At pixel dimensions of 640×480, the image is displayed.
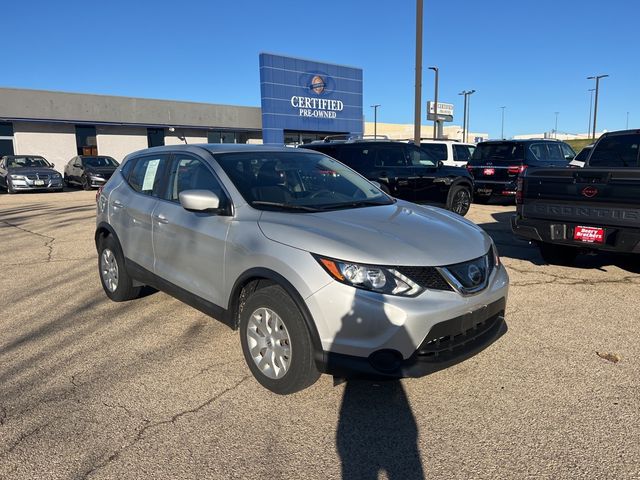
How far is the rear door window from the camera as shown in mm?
6410

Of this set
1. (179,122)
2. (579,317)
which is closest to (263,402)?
(579,317)

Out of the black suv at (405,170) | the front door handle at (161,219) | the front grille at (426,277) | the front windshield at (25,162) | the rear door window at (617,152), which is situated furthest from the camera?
the front windshield at (25,162)

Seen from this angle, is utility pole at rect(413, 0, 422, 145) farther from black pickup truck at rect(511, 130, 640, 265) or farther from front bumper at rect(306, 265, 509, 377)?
front bumper at rect(306, 265, 509, 377)

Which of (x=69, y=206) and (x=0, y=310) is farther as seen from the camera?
(x=69, y=206)

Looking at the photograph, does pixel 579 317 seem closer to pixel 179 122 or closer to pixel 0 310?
pixel 0 310

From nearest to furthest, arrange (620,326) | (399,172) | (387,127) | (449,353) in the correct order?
(449,353)
(620,326)
(399,172)
(387,127)

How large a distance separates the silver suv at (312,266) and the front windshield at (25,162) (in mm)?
17951

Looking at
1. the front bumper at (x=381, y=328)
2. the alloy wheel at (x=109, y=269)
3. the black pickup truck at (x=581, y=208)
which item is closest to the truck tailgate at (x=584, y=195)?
the black pickup truck at (x=581, y=208)

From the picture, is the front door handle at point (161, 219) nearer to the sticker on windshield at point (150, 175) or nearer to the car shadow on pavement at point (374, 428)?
the sticker on windshield at point (150, 175)

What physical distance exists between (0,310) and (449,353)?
4482 mm

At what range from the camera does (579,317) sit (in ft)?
14.6

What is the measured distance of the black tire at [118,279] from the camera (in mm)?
4793

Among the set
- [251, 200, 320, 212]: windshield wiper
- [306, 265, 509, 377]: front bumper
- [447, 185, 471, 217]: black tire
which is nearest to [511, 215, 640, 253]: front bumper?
[306, 265, 509, 377]: front bumper

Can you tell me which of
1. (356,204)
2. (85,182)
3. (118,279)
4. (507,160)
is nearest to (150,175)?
(118,279)
